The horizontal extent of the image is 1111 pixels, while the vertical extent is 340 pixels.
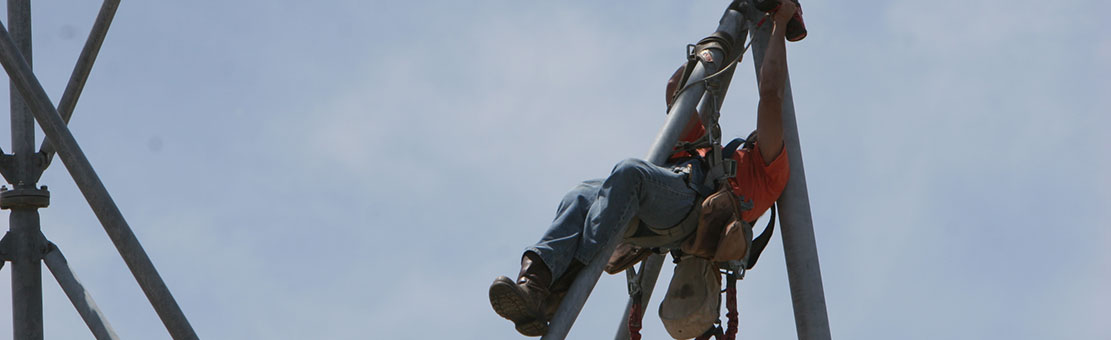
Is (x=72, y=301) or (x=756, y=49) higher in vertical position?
(x=756, y=49)

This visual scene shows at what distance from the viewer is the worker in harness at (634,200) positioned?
7.21m

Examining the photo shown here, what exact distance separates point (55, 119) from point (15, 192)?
0.90 m

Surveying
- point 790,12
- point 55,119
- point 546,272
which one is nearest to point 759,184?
point 790,12

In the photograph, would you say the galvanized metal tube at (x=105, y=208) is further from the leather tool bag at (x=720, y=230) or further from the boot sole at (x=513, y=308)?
the leather tool bag at (x=720, y=230)

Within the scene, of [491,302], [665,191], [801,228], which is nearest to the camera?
[491,302]

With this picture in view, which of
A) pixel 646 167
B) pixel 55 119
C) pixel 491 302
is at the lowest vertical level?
pixel 491 302

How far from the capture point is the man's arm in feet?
26.5

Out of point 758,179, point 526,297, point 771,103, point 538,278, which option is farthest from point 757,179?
point 526,297

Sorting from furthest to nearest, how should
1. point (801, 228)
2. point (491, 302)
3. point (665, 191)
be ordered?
1. point (801, 228)
2. point (665, 191)
3. point (491, 302)


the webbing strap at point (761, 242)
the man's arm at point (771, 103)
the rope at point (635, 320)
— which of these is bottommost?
the rope at point (635, 320)

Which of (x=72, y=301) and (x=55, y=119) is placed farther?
(x=72, y=301)

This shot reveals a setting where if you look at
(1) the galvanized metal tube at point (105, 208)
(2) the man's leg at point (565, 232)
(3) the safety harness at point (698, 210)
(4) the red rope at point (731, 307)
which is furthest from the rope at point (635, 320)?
(1) the galvanized metal tube at point (105, 208)

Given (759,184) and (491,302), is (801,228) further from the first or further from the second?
(491,302)

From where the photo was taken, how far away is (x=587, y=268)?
287 inches
